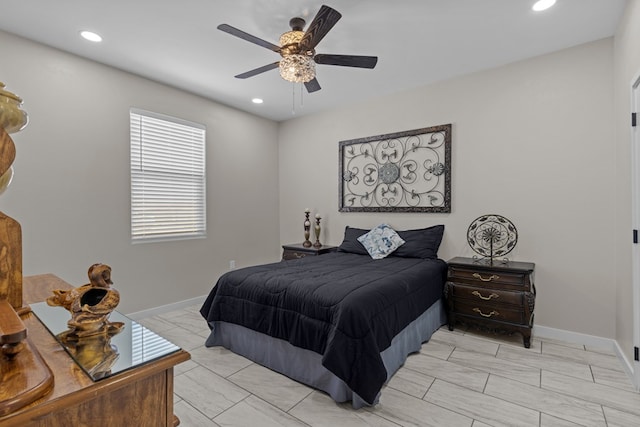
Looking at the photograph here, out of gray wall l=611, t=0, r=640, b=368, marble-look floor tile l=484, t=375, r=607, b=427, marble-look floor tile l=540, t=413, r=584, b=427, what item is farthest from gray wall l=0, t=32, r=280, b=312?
gray wall l=611, t=0, r=640, b=368

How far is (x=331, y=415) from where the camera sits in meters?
1.98

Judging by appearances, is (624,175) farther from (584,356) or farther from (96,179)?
(96,179)

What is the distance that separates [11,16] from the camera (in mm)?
2551

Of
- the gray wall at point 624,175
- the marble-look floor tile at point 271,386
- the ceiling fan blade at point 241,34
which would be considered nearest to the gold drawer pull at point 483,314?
the gray wall at point 624,175

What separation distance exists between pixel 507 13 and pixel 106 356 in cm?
330

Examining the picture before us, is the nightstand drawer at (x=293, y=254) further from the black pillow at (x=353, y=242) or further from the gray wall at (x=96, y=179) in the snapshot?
the gray wall at (x=96, y=179)

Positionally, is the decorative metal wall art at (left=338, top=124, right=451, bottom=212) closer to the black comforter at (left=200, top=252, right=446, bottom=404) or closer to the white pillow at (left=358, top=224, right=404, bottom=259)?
the white pillow at (left=358, top=224, right=404, bottom=259)

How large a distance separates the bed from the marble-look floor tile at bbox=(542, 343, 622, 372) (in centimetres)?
98

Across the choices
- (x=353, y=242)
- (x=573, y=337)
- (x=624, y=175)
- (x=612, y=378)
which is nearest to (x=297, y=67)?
(x=353, y=242)

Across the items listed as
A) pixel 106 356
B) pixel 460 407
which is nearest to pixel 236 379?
pixel 460 407

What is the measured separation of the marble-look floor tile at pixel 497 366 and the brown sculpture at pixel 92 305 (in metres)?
2.59

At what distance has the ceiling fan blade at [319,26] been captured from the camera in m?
2.07

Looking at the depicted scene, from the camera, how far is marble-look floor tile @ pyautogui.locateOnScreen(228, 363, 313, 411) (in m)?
2.13

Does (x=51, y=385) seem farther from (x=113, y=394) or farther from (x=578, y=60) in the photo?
(x=578, y=60)
